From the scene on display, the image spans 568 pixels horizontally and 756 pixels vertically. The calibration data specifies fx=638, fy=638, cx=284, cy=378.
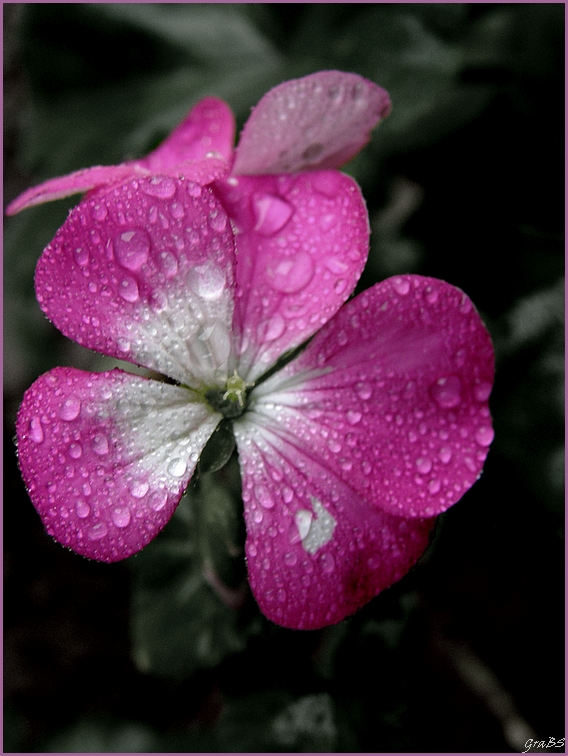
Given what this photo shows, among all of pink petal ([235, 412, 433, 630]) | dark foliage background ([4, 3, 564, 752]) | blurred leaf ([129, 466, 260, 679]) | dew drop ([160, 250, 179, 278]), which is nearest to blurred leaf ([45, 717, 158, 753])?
dark foliage background ([4, 3, 564, 752])

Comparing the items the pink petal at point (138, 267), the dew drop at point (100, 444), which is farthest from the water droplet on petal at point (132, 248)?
the dew drop at point (100, 444)

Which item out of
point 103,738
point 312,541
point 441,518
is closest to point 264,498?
point 312,541

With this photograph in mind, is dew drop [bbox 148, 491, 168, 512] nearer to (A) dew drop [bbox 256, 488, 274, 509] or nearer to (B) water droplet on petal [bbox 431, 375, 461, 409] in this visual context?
(A) dew drop [bbox 256, 488, 274, 509]

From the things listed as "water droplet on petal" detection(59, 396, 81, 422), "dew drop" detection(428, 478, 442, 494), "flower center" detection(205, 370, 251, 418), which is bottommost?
"dew drop" detection(428, 478, 442, 494)

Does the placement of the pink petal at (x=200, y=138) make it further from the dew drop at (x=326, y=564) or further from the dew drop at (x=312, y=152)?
the dew drop at (x=326, y=564)

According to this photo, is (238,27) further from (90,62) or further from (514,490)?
(514,490)

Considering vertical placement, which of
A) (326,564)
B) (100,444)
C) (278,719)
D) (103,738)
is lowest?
(103,738)

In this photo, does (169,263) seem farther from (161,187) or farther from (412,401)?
(412,401)
